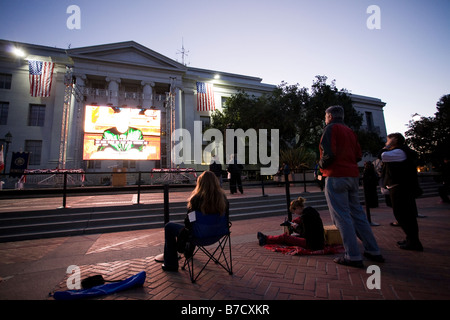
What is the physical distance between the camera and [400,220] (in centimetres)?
339

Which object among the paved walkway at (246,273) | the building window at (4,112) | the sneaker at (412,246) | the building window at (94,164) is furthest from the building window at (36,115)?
the sneaker at (412,246)

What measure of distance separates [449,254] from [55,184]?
18477mm

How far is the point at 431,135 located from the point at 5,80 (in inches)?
1754

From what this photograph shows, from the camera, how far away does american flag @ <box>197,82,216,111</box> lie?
24.4 meters

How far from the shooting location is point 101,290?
2.19 metres

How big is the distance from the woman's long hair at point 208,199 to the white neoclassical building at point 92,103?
16462mm

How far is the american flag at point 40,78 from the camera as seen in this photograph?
19.0 metres

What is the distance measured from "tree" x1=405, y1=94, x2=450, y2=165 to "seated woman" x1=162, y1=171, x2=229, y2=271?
2717 centimetres

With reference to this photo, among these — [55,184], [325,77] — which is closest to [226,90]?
[325,77]

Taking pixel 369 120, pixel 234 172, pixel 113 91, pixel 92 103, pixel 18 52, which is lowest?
pixel 234 172

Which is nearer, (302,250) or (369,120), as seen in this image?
(302,250)

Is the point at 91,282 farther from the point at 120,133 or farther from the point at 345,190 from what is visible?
the point at 120,133

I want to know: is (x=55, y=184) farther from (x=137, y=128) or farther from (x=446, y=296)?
(x=446, y=296)

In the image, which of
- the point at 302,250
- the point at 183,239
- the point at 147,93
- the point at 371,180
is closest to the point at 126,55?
the point at 147,93
